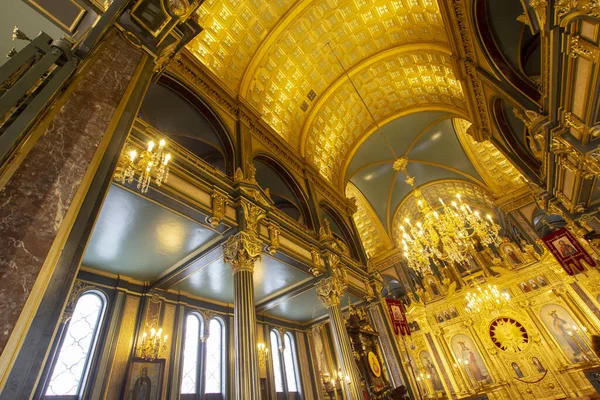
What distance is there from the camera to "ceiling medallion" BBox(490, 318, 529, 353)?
18812mm

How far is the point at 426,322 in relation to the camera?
22453 millimetres

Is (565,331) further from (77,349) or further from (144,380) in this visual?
(77,349)

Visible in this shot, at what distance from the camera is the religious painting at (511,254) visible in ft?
68.4

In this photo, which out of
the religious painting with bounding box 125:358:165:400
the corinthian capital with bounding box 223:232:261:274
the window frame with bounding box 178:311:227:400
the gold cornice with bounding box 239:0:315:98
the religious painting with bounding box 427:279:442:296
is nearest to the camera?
the corinthian capital with bounding box 223:232:261:274

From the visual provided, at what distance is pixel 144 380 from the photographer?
719cm

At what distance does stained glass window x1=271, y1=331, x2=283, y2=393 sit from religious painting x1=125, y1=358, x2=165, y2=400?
15.7 ft

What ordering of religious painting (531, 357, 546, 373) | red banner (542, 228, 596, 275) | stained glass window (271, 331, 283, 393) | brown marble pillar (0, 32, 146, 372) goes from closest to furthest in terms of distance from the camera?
brown marble pillar (0, 32, 146, 372), stained glass window (271, 331, 283, 393), red banner (542, 228, 596, 275), religious painting (531, 357, 546, 373)

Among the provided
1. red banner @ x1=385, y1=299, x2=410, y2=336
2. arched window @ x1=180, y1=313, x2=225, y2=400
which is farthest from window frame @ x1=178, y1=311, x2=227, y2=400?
red banner @ x1=385, y1=299, x2=410, y2=336

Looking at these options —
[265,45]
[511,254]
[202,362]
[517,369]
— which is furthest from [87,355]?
[511,254]

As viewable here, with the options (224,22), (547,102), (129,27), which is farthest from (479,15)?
(129,27)

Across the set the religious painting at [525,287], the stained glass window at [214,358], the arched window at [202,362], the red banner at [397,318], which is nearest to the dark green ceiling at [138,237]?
the arched window at [202,362]

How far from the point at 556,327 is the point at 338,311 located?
17.8 meters

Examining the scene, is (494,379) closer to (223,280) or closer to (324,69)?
(223,280)

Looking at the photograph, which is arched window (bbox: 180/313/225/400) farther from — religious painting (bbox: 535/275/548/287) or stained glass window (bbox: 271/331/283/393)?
religious painting (bbox: 535/275/548/287)
